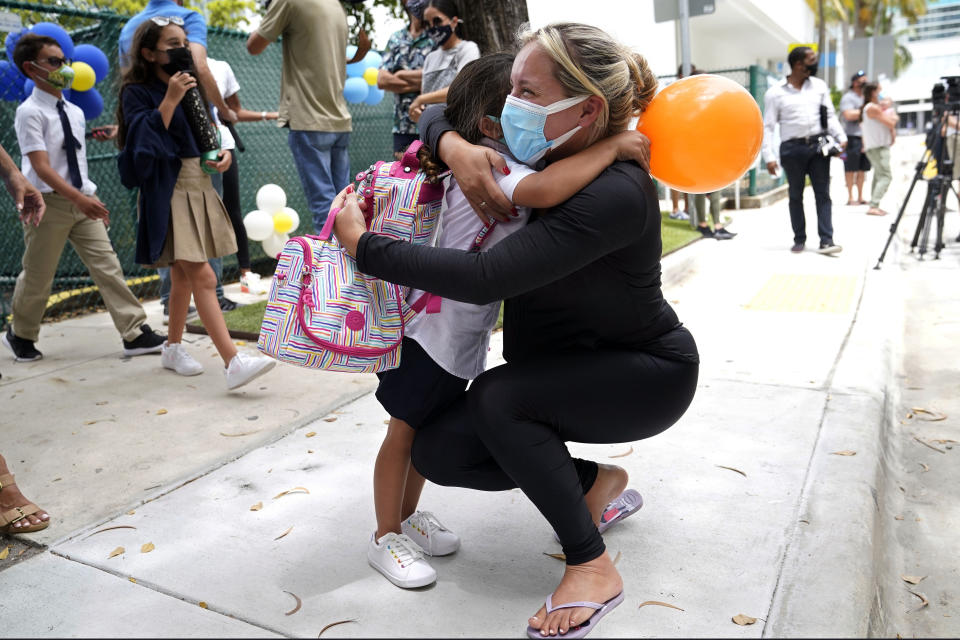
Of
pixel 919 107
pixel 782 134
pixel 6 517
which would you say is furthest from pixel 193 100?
pixel 919 107

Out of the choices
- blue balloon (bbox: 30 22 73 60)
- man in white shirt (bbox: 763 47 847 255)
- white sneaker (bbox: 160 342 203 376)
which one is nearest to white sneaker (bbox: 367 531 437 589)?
white sneaker (bbox: 160 342 203 376)

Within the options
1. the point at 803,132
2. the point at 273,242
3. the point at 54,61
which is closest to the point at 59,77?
the point at 54,61

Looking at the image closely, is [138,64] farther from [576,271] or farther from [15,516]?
[576,271]

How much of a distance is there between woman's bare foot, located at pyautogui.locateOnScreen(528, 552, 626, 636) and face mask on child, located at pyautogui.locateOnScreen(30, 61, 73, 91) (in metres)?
4.17

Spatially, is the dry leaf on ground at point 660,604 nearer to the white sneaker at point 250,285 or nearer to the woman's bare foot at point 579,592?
the woman's bare foot at point 579,592

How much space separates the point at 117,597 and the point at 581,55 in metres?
1.94

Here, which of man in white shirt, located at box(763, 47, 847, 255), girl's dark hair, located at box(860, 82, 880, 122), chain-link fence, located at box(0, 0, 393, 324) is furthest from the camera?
girl's dark hair, located at box(860, 82, 880, 122)

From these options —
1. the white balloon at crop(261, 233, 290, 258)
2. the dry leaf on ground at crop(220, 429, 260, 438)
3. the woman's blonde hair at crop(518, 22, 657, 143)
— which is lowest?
the dry leaf on ground at crop(220, 429, 260, 438)

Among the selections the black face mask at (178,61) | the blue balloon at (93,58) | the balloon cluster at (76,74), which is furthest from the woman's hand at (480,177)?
the blue balloon at (93,58)

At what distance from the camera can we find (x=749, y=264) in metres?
7.83

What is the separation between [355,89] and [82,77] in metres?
2.57

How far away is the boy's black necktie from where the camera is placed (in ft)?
15.5

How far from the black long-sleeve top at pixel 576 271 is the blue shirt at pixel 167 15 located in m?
3.80

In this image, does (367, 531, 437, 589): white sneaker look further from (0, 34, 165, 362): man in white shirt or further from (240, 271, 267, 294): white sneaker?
(240, 271, 267, 294): white sneaker
